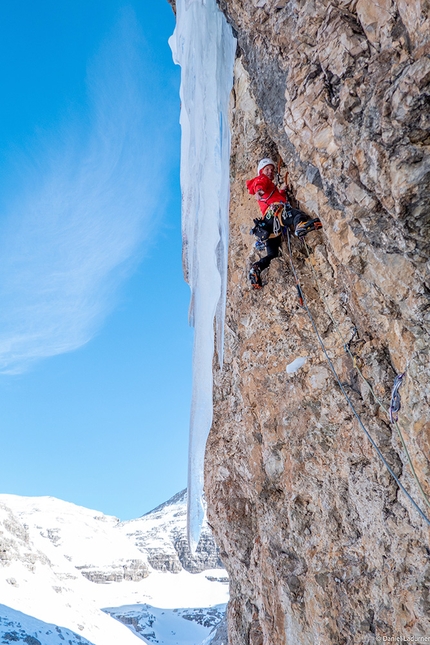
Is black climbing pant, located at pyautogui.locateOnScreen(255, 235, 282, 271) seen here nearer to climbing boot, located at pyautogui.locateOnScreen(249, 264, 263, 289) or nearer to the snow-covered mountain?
climbing boot, located at pyautogui.locateOnScreen(249, 264, 263, 289)

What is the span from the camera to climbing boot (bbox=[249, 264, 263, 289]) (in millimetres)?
6125

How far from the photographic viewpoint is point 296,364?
222 inches

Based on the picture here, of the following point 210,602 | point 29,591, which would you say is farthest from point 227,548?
point 210,602

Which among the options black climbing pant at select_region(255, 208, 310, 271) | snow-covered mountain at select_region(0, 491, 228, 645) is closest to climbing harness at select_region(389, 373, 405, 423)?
black climbing pant at select_region(255, 208, 310, 271)

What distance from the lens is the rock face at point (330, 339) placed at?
366cm

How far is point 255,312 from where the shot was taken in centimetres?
632

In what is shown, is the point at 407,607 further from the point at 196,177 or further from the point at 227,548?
the point at 196,177

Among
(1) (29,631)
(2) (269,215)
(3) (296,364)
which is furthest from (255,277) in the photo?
(1) (29,631)

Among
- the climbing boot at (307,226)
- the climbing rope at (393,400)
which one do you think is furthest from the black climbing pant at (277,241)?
the climbing rope at (393,400)

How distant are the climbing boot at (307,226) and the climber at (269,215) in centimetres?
3

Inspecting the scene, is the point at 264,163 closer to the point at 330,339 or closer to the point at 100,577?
the point at 330,339

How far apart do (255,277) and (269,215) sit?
2.84 feet

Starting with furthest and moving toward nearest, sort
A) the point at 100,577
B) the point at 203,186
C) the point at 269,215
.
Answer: the point at 100,577 → the point at 203,186 → the point at 269,215

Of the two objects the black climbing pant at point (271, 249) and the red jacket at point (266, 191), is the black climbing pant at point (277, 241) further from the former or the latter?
the red jacket at point (266, 191)
